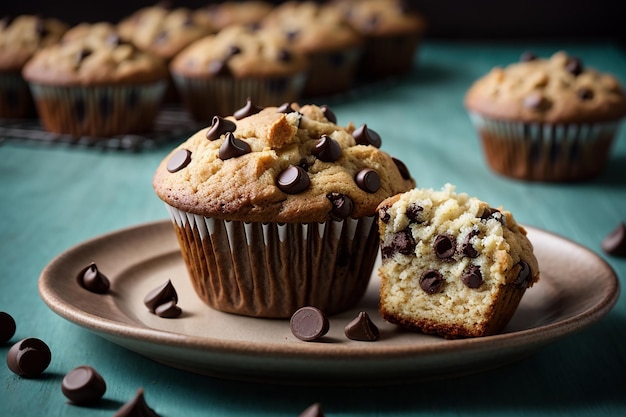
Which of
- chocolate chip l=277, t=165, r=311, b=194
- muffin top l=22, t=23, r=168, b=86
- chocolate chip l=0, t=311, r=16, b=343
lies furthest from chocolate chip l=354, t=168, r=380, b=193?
muffin top l=22, t=23, r=168, b=86

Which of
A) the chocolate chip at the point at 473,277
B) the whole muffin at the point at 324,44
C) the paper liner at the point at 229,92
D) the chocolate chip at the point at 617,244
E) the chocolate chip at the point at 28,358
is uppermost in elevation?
the chocolate chip at the point at 473,277

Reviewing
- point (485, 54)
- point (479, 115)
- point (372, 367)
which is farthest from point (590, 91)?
point (485, 54)

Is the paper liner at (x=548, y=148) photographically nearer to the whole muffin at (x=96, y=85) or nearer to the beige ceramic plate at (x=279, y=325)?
the beige ceramic plate at (x=279, y=325)

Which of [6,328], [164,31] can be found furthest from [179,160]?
[164,31]

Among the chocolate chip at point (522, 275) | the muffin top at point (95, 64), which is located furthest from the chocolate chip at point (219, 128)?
the muffin top at point (95, 64)

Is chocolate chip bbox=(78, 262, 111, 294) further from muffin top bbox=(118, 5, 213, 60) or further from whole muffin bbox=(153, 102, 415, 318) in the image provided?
muffin top bbox=(118, 5, 213, 60)

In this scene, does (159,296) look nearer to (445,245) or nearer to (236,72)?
(445,245)
